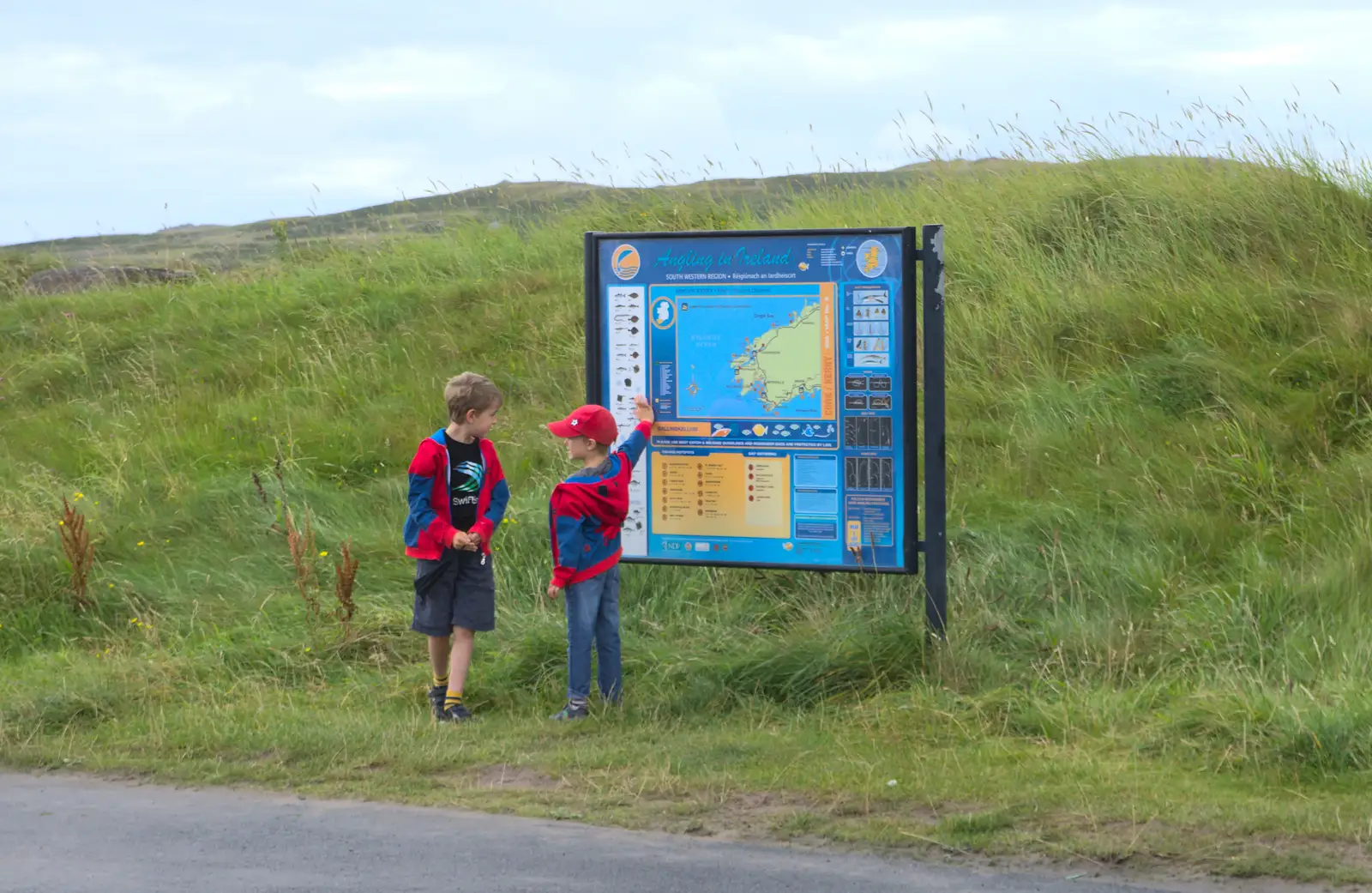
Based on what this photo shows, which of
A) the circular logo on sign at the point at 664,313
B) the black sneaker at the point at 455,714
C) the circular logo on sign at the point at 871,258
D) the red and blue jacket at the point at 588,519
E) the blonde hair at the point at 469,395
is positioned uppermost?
the circular logo on sign at the point at 871,258

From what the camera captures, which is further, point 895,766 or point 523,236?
point 523,236

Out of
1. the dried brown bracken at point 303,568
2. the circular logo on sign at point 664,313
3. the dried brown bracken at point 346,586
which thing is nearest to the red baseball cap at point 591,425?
the circular logo on sign at point 664,313

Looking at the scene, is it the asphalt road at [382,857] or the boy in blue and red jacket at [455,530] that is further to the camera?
the boy in blue and red jacket at [455,530]

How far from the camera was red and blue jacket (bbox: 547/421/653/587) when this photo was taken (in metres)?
7.03

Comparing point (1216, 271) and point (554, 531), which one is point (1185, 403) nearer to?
point (1216, 271)

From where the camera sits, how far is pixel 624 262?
7723 millimetres

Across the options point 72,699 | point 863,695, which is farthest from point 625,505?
point 72,699

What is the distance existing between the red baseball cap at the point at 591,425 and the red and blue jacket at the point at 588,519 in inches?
5.7

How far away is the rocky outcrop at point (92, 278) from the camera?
798 inches

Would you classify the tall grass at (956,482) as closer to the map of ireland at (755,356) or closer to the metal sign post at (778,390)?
the metal sign post at (778,390)

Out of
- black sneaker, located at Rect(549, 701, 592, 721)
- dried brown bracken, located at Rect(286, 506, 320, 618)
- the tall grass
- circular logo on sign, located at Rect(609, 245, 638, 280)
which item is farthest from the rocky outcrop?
black sneaker, located at Rect(549, 701, 592, 721)

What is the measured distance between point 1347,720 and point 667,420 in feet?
11.7

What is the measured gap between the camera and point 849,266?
727cm

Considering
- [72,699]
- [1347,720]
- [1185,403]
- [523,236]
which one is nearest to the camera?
[1347,720]
